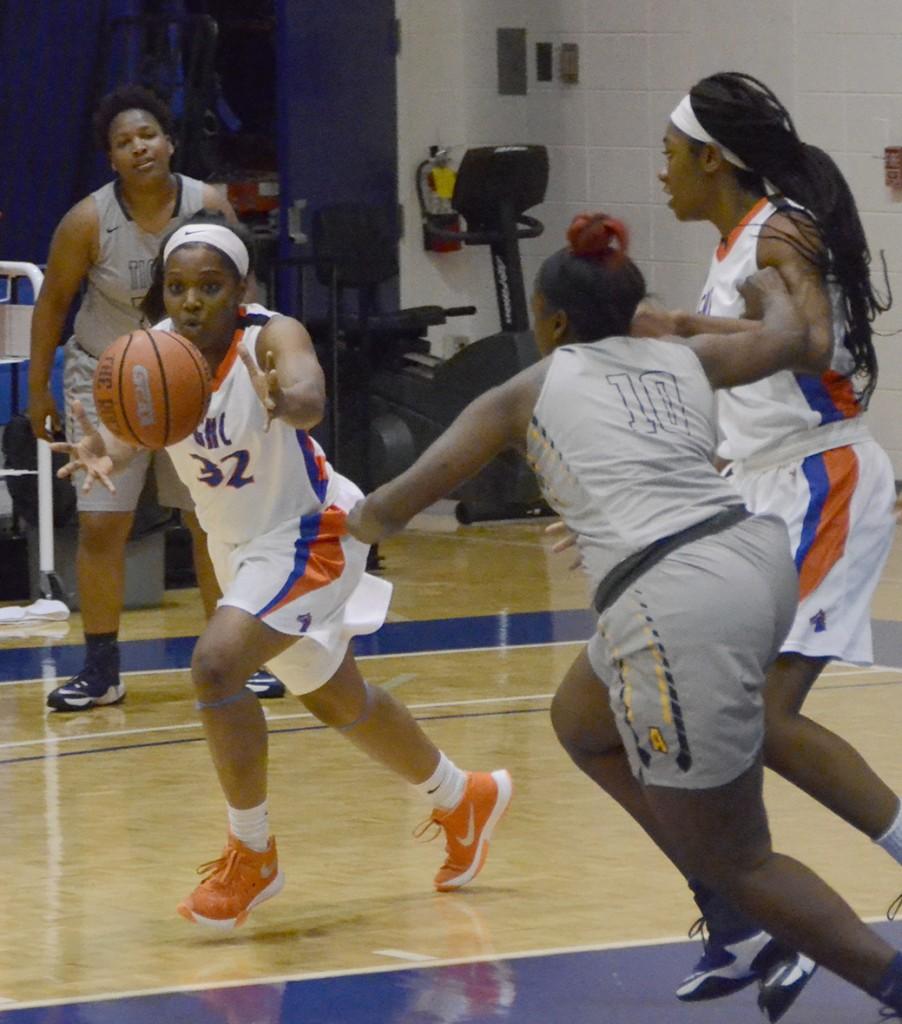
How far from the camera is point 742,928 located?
3.83 metres

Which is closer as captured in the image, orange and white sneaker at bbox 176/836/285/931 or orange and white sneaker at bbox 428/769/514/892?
orange and white sneaker at bbox 176/836/285/931

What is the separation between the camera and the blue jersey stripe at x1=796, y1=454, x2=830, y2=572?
159 inches

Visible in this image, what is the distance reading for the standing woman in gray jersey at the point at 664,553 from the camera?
11.1ft

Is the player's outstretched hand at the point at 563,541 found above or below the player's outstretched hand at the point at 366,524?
below

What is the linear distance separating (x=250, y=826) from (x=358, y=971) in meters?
0.43

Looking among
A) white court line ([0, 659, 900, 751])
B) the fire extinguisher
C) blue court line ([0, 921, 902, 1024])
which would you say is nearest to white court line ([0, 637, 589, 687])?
white court line ([0, 659, 900, 751])

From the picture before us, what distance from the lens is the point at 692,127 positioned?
412 cm

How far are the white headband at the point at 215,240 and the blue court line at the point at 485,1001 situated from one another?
1472 millimetres

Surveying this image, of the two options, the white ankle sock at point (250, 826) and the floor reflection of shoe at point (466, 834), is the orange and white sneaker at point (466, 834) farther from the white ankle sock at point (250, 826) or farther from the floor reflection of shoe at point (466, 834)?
the white ankle sock at point (250, 826)

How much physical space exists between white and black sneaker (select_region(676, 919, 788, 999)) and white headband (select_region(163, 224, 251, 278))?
1694mm

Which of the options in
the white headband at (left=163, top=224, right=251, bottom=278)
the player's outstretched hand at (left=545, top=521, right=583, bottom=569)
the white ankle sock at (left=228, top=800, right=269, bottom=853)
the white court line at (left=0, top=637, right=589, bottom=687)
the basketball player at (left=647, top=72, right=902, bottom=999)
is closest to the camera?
the player's outstretched hand at (left=545, top=521, right=583, bottom=569)

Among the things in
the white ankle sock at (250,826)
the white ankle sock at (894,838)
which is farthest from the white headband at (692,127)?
the white ankle sock at (250,826)

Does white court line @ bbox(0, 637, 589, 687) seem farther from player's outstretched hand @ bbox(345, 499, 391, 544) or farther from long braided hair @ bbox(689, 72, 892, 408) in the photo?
player's outstretched hand @ bbox(345, 499, 391, 544)

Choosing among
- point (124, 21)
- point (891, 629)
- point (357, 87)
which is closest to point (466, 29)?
point (357, 87)
